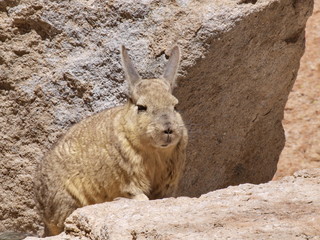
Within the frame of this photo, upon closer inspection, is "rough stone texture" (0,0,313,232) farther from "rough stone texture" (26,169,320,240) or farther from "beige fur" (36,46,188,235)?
"rough stone texture" (26,169,320,240)

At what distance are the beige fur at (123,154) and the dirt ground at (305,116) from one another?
98.6 inches

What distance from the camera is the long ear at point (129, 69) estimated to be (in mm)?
6328

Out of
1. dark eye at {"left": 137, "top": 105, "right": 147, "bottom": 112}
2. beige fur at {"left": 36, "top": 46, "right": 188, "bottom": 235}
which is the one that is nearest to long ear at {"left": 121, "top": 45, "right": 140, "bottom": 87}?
beige fur at {"left": 36, "top": 46, "right": 188, "bottom": 235}

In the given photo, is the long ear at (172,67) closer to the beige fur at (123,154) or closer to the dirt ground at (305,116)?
the beige fur at (123,154)

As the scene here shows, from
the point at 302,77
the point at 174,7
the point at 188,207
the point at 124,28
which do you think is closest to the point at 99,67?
the point at 124,28

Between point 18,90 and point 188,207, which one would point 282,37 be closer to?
point 18,90

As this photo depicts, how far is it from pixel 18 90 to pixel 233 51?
74.2 inches

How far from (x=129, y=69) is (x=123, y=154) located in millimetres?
672

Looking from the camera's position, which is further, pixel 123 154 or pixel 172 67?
pixel 172 67

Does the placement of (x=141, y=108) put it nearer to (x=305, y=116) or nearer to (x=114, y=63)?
(x=114, y=63)

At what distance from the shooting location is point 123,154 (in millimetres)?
6336

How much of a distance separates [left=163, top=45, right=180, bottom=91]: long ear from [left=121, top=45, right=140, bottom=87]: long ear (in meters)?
0.24

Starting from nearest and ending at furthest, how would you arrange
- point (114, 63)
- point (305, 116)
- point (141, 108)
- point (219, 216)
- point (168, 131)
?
point (219, 216) < point (168, 131) < point (141, 108) < point (114, 63) < point (305, 116)

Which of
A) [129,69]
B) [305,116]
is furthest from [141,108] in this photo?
[305,116]
